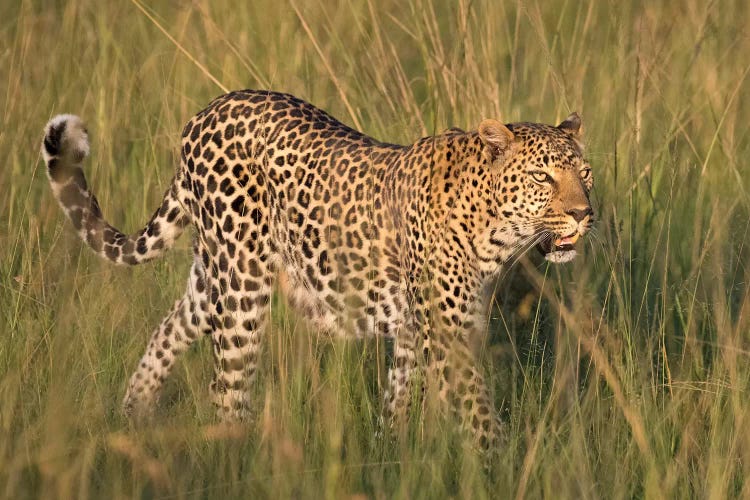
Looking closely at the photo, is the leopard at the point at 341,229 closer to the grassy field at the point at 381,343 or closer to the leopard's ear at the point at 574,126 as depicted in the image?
the leopard's ear at the point at 574,126

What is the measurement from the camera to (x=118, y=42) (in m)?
8.55

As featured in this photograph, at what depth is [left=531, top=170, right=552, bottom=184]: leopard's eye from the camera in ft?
17.5

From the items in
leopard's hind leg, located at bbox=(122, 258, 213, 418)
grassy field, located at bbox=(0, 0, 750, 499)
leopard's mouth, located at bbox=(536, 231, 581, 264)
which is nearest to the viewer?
grassy field, located at bbox=(0, 0, 750, 499)

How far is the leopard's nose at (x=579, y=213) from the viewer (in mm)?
5184

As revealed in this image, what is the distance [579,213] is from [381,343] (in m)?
1.10

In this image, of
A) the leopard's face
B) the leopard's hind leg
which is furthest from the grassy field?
the leopard's face

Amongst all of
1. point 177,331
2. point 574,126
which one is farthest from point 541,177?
point 177,331

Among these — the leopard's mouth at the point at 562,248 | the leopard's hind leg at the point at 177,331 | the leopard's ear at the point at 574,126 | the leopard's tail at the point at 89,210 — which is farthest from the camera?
the leopard's hind leg at the point at 177,331

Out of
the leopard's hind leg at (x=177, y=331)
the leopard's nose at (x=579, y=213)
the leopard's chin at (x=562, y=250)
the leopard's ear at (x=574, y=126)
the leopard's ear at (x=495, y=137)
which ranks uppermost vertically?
the leopard's ear at (x=574, y=126)

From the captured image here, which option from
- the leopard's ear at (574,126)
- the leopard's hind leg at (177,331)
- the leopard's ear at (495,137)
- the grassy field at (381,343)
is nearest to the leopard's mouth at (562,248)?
the grassy field at (381,343)

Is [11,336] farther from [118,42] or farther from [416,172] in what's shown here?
[118,42]

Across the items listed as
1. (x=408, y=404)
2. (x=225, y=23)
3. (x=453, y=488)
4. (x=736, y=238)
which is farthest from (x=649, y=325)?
(x=225, y=23)

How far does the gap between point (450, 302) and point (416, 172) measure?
63 centimetres

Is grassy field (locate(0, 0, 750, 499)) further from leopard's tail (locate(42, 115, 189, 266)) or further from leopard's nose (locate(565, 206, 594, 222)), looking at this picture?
leopard's nose (locate(565, 206, 594, 222))
